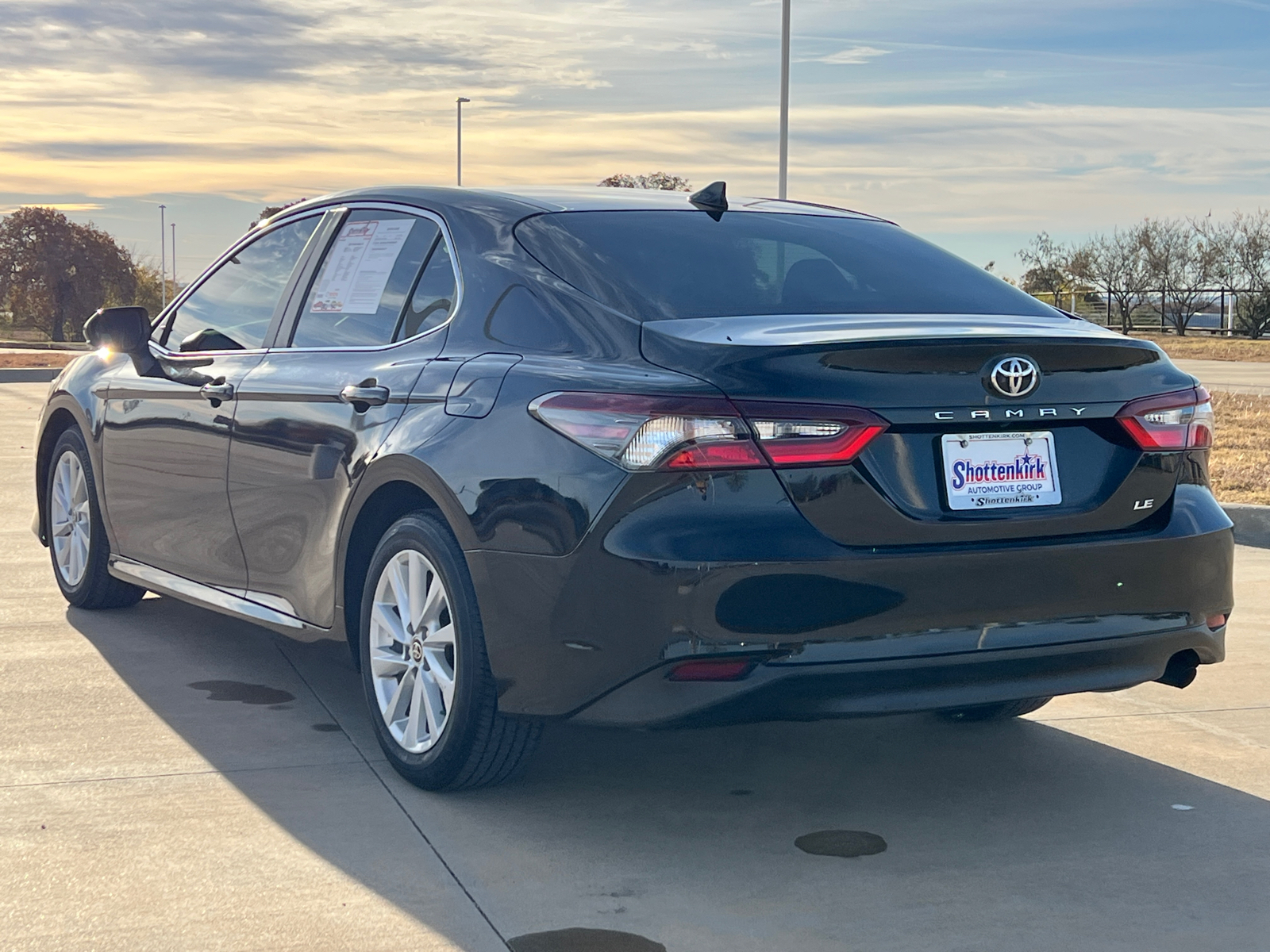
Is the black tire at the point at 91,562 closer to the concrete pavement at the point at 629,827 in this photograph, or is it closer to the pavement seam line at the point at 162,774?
the concrete pavement at the point at 629,827

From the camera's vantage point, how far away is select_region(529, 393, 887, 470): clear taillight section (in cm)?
356

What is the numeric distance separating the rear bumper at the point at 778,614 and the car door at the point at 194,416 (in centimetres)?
174

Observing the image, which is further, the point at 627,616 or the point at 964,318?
the point at 964,318

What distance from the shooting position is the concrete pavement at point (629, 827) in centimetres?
339

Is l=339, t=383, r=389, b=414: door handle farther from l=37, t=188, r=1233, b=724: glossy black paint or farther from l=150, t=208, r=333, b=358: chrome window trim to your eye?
l=150, t=208, r=333, b=358: chrome window trim

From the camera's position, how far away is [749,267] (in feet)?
14.7

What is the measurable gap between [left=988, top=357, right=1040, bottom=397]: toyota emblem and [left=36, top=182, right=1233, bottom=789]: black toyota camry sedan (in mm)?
11

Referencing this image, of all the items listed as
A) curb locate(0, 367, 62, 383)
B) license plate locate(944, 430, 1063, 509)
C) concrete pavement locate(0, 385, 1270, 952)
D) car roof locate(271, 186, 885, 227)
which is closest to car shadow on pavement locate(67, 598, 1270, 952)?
concrete pavement locate(0, 385, 1270, 952)

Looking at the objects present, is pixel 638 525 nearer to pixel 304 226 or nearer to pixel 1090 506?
pixel 1090 506

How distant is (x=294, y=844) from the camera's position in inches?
152

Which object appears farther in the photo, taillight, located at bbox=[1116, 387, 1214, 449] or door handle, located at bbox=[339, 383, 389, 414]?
door handle, located at bbox=[339, 383, 389, 414]

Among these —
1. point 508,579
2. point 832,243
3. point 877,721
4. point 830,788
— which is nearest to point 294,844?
point 508,579

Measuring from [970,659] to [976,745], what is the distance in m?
1.21

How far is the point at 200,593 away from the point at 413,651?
1.52 m
